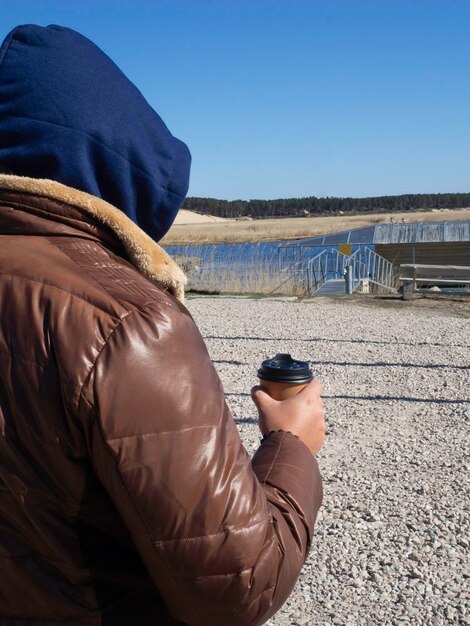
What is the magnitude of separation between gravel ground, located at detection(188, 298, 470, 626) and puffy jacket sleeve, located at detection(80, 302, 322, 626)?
233 cm

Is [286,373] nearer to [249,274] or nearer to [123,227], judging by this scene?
[123,227]

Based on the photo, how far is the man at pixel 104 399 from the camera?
1109 millimetres

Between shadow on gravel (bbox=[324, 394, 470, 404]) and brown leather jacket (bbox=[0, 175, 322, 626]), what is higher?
brown leather jacket (bbox=[0, 175, 322, 626])

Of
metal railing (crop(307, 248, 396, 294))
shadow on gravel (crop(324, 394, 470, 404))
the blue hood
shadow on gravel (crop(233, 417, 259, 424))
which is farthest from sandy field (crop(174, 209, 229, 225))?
the blue hood

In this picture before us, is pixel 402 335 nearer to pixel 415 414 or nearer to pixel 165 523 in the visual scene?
pixel 415 414

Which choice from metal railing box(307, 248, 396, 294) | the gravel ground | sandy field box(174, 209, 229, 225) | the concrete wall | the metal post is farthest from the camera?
sandy field box(174, 209, 229, 225)

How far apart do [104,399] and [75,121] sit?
463 millimetres

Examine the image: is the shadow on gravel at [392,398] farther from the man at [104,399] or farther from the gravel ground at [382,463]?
the man at [104,399]

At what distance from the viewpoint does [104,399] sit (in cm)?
109

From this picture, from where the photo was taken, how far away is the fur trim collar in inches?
47.5

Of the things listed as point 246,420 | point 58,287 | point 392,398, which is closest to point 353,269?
point 392,398

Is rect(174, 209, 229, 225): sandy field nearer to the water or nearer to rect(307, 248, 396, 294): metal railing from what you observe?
rect(307, 248, 396, 294): metal railing

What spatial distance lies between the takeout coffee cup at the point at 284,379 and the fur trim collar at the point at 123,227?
38 centimetres

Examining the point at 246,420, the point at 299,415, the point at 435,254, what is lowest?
the point at 246,420
